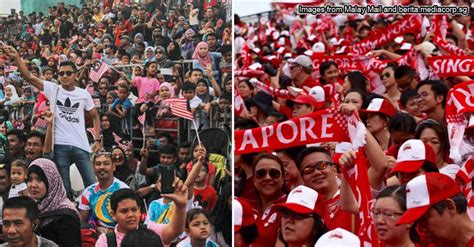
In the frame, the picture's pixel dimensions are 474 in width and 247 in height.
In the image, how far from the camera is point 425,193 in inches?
148

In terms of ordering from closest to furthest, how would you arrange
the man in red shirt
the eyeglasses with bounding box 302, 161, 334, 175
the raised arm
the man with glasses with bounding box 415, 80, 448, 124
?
1. the raised arm
2. the eyeglasses with bounding box 302, 161, 334, 175
3. the man with glasses with bounding box 415, 80, 448, 124
4. the man in red shirt

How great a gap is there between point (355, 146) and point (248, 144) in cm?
83

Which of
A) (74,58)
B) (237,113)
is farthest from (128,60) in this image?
(237,113)

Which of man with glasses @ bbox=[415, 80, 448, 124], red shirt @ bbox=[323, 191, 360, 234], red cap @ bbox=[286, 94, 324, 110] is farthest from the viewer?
red cap @ bbox=[286, 94, 324, 110]

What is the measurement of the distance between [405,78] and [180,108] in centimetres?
448

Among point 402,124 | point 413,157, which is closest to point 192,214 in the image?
point 413,157

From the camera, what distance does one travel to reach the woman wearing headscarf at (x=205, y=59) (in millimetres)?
4004

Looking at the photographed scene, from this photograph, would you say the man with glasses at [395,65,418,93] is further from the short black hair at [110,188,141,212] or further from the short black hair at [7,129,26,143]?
the short black hair at [7,129,26,143]

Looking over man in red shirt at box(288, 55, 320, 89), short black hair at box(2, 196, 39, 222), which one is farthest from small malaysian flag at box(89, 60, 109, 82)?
man in red shirt at box(288, 55, 320, 89)

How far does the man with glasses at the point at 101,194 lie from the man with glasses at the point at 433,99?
3091 millimetres

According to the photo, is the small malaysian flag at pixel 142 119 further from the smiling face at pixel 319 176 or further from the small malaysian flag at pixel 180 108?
the smiling face at pixel 319 176

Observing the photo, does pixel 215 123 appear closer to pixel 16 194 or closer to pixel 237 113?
pixel 16 194

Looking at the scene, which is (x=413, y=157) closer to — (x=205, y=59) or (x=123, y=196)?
(x=205, y=59)

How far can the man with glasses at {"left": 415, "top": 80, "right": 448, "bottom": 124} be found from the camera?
6348 mm
